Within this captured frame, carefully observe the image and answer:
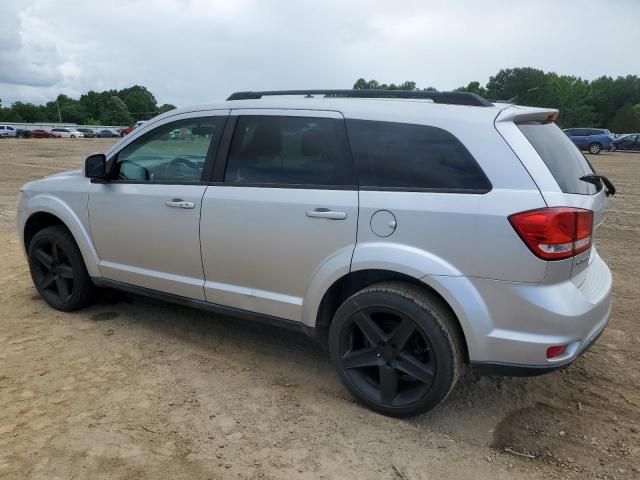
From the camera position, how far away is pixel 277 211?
328 cm

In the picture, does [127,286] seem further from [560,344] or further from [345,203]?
[560,344]

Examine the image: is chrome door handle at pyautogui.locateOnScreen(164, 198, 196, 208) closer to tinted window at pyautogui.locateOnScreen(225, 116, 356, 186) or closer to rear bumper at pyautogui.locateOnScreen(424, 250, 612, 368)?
tinted window at pyautogui.locateOnScreen(225, 116, 356, 186)

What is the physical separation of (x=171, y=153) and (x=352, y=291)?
1800 millimetres

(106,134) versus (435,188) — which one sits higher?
(435,188)

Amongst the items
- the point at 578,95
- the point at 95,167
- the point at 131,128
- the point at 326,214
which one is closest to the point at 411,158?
the point at 326,214

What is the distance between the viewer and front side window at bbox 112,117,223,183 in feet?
12.3

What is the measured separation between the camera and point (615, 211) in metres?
10.5

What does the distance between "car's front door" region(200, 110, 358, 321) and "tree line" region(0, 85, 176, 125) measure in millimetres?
96604

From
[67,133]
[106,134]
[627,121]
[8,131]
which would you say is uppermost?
[8,131]

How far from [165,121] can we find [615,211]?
9.50 metres

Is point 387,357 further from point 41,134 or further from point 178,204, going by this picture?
point 41,134

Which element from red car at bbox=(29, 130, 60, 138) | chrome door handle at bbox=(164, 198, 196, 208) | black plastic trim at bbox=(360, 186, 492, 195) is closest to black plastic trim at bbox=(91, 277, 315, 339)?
chrome door handle at bbox=(164, 198, 196, 208)

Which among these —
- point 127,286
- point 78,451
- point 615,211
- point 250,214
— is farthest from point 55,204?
point 615,211

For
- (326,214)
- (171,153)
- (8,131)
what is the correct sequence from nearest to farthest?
1. (326,214)
2. (171,153)
3. (8,131)
